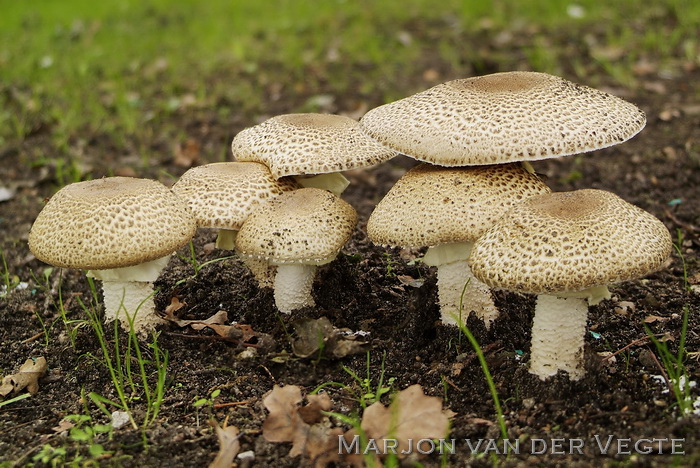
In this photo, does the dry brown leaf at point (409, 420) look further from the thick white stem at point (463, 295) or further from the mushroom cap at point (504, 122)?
the mushroom cap at point (504, 122)

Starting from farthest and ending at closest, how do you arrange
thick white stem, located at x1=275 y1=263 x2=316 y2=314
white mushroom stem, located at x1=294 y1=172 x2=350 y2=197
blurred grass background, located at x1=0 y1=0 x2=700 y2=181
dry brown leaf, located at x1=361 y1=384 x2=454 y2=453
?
blurred grass background, located at x1=0 y1=0 x2=700 y2=181
white mushroom stem, located at x1=294 y1=172 x2=350 y2=197
thick white stem, located at x1=275 y1=263 x2=316 y2=314
dry brown leaf, located at x1=361 y1=384 x2=454 y2=453

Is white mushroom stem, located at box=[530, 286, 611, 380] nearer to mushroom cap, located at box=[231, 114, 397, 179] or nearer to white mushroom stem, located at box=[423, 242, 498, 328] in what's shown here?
white mushroom stem, located at box=[423, 242, 498, 328]

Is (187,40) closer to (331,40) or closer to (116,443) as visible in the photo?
(331,40)

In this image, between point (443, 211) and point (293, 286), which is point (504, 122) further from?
point (293, 286)

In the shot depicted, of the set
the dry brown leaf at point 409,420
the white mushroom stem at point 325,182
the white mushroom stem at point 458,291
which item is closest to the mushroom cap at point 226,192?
the white mushroom stem at point 325,182

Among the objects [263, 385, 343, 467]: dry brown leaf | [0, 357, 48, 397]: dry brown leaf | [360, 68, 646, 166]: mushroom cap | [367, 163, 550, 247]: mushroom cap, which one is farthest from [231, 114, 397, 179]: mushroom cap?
[0, 357, 48, 397]: dry brown leaf

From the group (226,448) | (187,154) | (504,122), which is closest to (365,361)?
(226,448)
